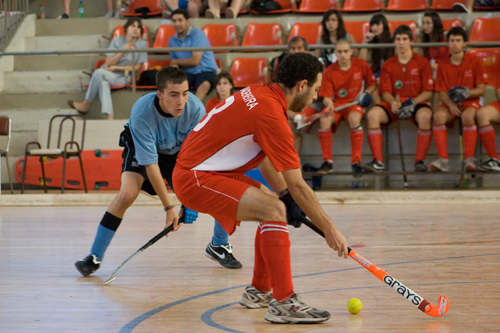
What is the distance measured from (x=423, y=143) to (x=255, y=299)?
5146mm

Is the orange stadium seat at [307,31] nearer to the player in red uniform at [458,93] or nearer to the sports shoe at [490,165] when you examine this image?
the player in red uniform at [458,93]

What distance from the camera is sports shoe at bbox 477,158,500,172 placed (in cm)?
745

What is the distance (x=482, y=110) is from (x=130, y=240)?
4.33 metres

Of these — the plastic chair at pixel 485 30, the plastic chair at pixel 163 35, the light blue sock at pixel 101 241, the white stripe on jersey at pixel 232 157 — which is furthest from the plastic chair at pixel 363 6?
the white stripe on jersey at pixel 232 157

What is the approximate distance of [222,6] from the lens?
33.1ft

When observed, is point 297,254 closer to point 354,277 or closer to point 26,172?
point 354,277

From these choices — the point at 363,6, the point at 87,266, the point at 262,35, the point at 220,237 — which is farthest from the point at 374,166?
the point at 87,266

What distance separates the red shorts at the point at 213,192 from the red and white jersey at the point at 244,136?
0.04m

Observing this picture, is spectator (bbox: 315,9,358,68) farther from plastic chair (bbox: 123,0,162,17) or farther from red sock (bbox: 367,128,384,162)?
plastic chair (bbox: 123,0,162,17)

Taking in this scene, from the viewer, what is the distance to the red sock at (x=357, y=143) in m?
7.64

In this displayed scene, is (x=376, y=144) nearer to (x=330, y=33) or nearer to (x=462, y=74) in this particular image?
(x=462, y=74)

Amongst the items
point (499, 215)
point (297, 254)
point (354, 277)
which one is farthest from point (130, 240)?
point (499, 215)

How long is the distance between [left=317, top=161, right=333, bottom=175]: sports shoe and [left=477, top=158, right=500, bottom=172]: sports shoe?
5.20 feet

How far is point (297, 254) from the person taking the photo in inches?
170
